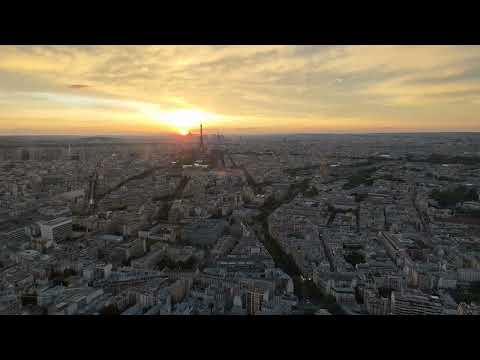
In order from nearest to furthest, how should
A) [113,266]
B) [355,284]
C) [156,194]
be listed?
1. [355,284]
2. [113,266]
3. [156,194]

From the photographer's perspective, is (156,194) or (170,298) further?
(156,194)

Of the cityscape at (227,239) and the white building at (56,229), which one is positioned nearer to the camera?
the cityscape at (227,239)

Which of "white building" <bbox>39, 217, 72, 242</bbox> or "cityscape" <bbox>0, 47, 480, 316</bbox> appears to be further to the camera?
"white building" <bbox>39, 217, 72, 242</bbox>

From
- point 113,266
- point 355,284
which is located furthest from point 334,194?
point 113,266
